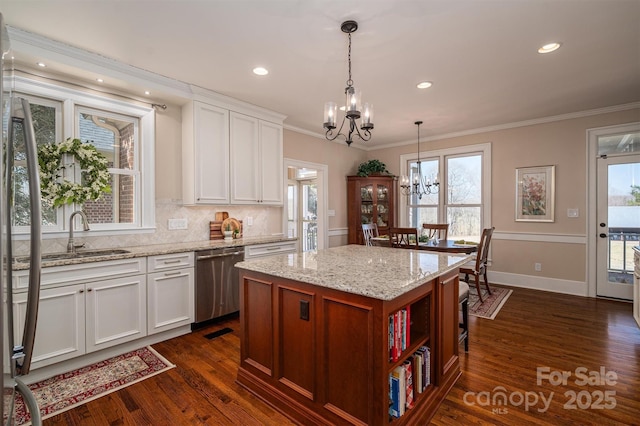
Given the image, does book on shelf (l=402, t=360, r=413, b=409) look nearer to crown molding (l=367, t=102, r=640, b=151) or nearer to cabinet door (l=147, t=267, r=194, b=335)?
cabinet door (l=147, t=267, r=194, b=335)

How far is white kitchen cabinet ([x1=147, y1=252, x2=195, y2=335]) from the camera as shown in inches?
115

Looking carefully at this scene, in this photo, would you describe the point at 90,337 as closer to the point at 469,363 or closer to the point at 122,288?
the point at 122,288

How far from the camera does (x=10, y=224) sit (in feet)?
2.82

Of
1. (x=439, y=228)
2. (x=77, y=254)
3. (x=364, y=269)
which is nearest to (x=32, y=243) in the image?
(x=364, y=269)

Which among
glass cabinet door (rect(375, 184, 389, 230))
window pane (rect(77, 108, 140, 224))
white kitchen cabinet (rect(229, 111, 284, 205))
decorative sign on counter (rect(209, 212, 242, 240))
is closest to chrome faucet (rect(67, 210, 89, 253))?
window pane (rect(77, 108, 140, 224))

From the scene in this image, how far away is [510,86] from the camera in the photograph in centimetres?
348

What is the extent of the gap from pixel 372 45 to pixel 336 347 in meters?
2.37

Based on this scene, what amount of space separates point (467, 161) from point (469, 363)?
3910 millimetres

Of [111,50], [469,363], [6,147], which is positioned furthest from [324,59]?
[469,363]

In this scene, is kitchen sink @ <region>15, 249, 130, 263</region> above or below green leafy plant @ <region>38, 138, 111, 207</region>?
below

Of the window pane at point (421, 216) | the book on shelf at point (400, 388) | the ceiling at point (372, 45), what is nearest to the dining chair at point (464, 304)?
the book on shelf at point (400, 388)

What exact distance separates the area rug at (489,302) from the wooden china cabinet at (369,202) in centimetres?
207

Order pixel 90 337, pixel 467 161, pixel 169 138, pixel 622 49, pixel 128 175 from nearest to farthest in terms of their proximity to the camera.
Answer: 1. pixel 90 337
2. pixel 622 49
3. pixel 128 175
4. pixel 169 138
5. pixel 467 161

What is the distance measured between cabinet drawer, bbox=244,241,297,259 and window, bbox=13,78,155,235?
112 centimetres
